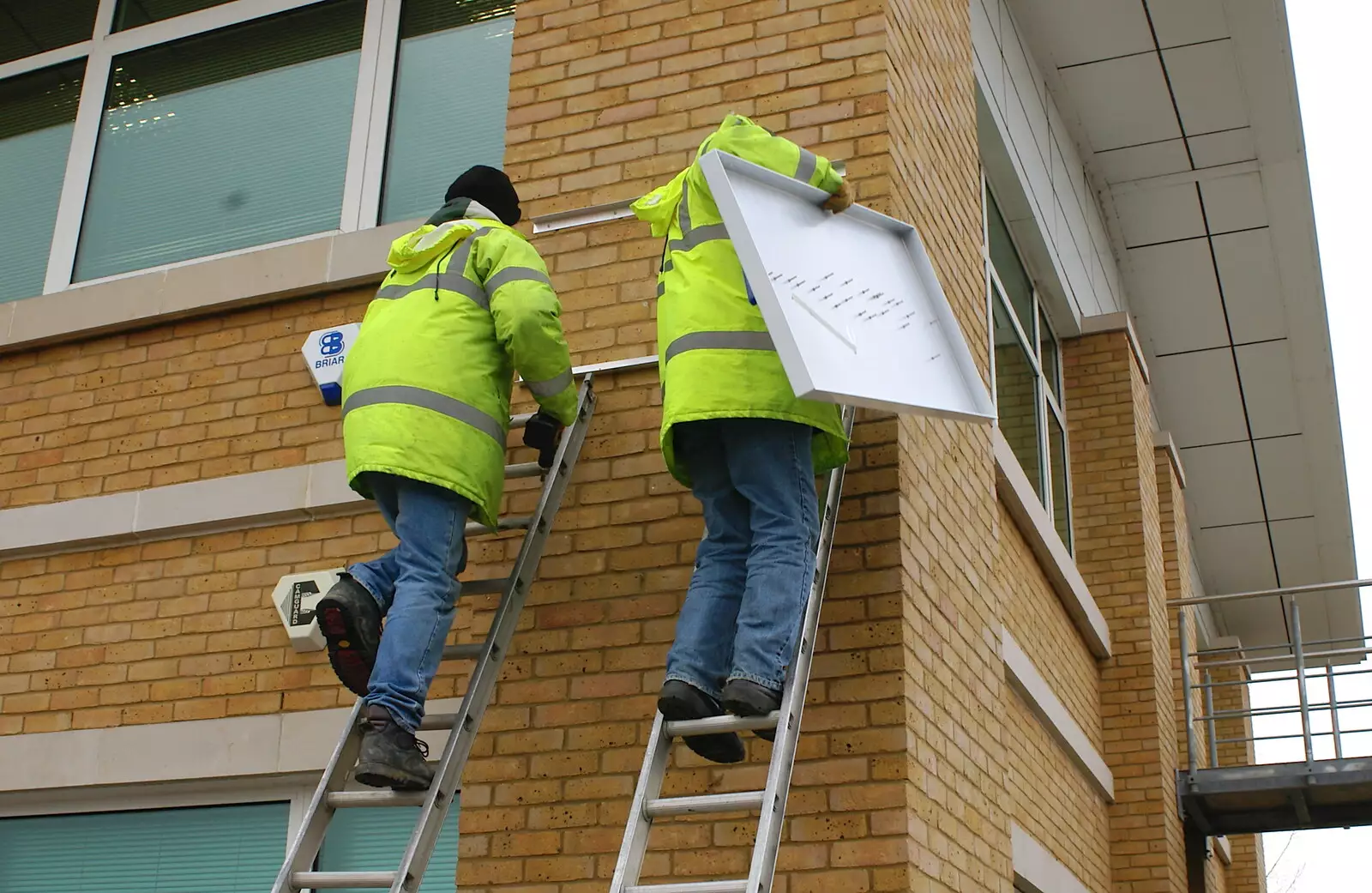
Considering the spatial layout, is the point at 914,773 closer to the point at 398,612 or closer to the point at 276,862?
the point at 398,612

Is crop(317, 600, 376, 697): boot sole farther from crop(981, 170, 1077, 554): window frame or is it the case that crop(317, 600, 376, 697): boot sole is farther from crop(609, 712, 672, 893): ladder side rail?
crop(981, 170, 1077, 554): window frame

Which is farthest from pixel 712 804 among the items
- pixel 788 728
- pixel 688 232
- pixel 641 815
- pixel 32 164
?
pixel 32 164

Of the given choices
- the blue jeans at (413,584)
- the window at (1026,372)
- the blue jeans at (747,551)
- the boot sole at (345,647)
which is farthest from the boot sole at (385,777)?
the window at (1026,372)

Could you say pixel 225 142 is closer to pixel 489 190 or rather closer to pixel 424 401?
pixel 489 190

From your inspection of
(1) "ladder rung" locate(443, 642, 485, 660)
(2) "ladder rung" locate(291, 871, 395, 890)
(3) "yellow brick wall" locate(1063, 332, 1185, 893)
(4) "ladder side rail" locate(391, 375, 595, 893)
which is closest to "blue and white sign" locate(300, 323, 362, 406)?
(4) "ladder side rail" locate(391, 375, 595, 893)

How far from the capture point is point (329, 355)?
662cm

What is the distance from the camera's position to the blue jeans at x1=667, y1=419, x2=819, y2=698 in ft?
14.4

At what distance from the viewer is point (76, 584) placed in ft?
22.0

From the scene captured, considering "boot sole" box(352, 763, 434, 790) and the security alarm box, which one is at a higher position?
the security alarm box

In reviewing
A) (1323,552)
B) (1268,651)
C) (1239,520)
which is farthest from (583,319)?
(1268,651)

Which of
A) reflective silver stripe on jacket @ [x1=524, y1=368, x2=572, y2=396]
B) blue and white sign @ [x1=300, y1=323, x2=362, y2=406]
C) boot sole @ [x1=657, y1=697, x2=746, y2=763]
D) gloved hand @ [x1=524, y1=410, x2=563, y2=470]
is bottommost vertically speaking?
boot sole @ [x1=657, y1=697, x2=746, y2=763]

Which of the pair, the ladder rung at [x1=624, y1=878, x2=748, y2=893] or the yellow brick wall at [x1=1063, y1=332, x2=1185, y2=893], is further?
the yellow brick wall at [x1=1063, y1=332, x2=1185, y2=893]

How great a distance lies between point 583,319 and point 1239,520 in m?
12.9

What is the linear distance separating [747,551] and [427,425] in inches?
41.6
